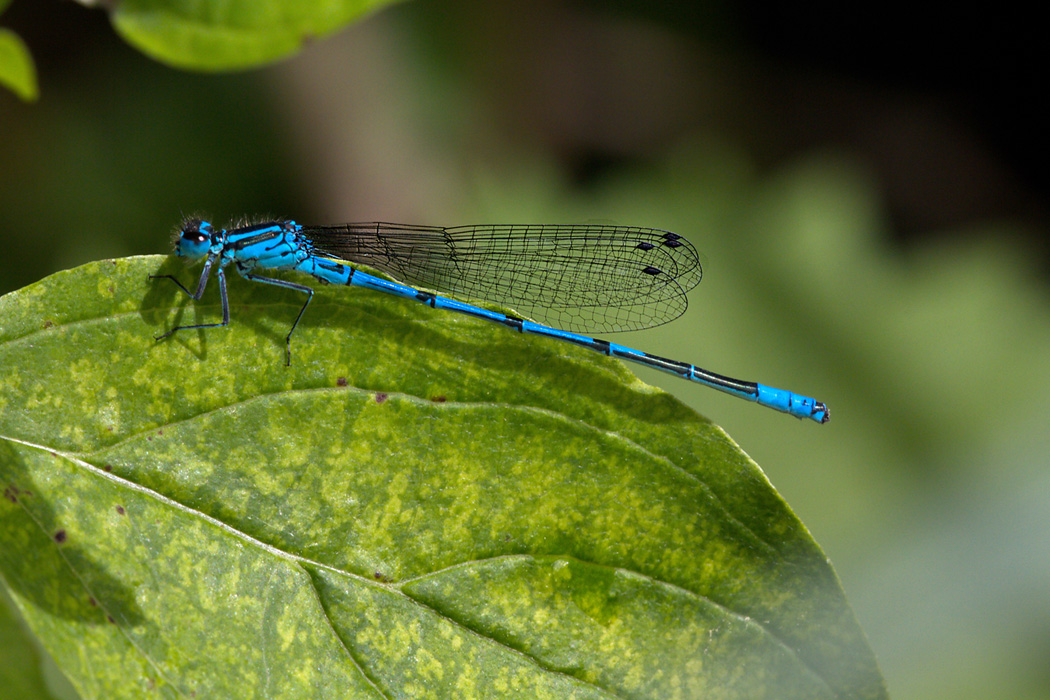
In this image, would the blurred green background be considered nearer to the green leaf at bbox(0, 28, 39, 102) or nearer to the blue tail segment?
the blue tail segment

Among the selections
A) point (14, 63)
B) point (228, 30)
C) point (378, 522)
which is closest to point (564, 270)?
point (378, 522)

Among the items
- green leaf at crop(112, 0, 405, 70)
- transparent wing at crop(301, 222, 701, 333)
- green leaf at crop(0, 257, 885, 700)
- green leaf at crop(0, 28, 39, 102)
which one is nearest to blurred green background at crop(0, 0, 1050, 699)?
transparent wing at crop(301, 222, 701, 333)

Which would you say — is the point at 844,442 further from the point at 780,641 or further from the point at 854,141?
the point at 780,641

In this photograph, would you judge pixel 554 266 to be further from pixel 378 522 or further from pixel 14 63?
pixel 14 63

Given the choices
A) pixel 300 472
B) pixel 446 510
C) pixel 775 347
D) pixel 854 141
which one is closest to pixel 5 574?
pixel 300 472

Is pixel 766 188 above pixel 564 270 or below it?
above

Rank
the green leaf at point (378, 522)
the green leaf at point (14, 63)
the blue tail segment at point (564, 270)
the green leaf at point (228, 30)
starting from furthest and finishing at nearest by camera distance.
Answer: the blue tail segment at point (564, 270)
the green leaf at point (378, 522)
the green leaf at point (228, 30)
the green leaf at point (14, 63)

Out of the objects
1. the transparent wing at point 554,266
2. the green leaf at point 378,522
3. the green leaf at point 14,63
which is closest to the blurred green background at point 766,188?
the transparent wing at point 554,266

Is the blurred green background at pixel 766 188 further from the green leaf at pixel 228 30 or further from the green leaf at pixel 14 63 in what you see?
the green leaf at pixel 14 63
